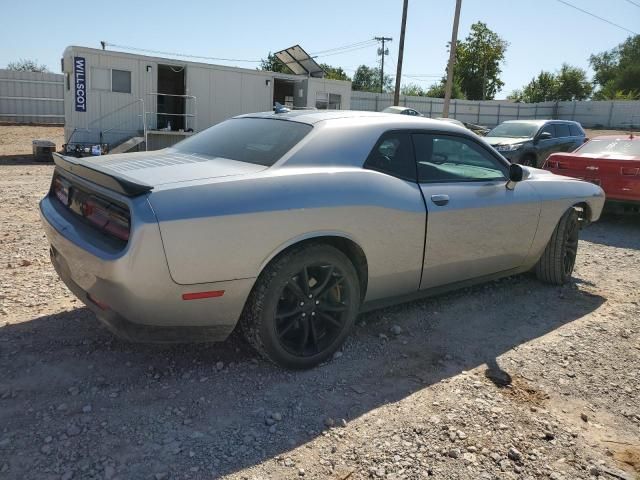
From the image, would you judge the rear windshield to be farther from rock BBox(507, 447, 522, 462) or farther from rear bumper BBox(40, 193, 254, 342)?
rock BBox(507, 447, 522, 462)

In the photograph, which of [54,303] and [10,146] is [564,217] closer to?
[54,303]

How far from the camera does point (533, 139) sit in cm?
1257

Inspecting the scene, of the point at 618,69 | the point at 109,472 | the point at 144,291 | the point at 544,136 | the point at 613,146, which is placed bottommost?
the point at 109,472

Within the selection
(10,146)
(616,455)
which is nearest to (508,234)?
(616,455)

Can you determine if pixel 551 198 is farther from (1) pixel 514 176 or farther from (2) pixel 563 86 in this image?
(2) pixel 563 86

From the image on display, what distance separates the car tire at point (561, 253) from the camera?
4.81 metres

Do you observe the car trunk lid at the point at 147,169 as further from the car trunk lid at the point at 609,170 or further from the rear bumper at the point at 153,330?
the car trunk lid at the point at 609,170

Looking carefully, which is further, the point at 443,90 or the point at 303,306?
the point at 443,90

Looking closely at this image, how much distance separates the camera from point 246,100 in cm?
1764

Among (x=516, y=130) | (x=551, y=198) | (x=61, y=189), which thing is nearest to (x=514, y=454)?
(x=551, y=198)

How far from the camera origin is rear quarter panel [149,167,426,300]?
2611 mm

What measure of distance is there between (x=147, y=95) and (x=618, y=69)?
77.6 meters

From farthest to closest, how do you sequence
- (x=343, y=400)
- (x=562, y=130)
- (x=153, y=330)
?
(x=562, y=130) → (x=343, y=400) → (x=153, y=330)

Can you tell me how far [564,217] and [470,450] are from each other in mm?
2940
